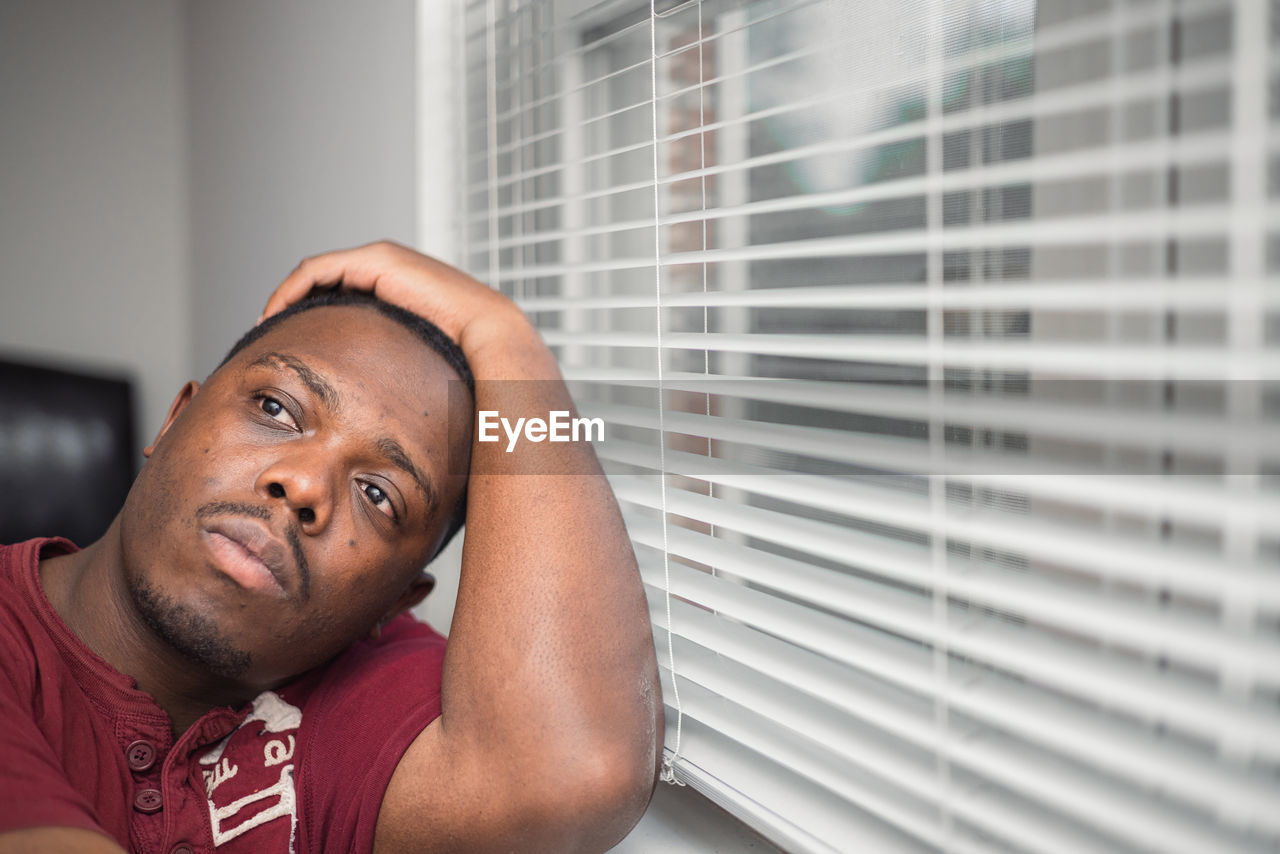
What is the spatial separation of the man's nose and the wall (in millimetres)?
2183

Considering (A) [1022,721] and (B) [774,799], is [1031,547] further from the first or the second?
(B) [774,799]

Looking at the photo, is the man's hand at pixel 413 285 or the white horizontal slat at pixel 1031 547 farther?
the man's hand at pixel 413 285

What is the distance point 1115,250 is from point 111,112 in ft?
9.90

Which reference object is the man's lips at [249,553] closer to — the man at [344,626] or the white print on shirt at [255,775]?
the man at [344,626]

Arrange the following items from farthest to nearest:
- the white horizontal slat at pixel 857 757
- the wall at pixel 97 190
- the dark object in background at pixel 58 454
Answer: the wall at pixel 97 190 < the dark object in background at pixel 58 454 < the white horizontal slat at pixel 857 757

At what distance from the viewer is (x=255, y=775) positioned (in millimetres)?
997

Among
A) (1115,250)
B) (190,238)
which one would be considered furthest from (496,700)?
(190,238)

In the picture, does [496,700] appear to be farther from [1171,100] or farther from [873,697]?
[1171,100]

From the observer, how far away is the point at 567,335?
4.20ft

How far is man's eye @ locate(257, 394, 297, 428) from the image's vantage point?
103cm

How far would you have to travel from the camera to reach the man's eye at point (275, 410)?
1.03 metres

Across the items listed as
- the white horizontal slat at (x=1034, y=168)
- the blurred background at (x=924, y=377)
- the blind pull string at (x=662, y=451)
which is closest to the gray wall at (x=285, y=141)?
the blurred background at (x=924, y=377)

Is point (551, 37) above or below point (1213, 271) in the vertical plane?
above

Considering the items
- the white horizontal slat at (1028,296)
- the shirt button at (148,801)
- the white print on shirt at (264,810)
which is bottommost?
the white print on shirt at (264,810)
